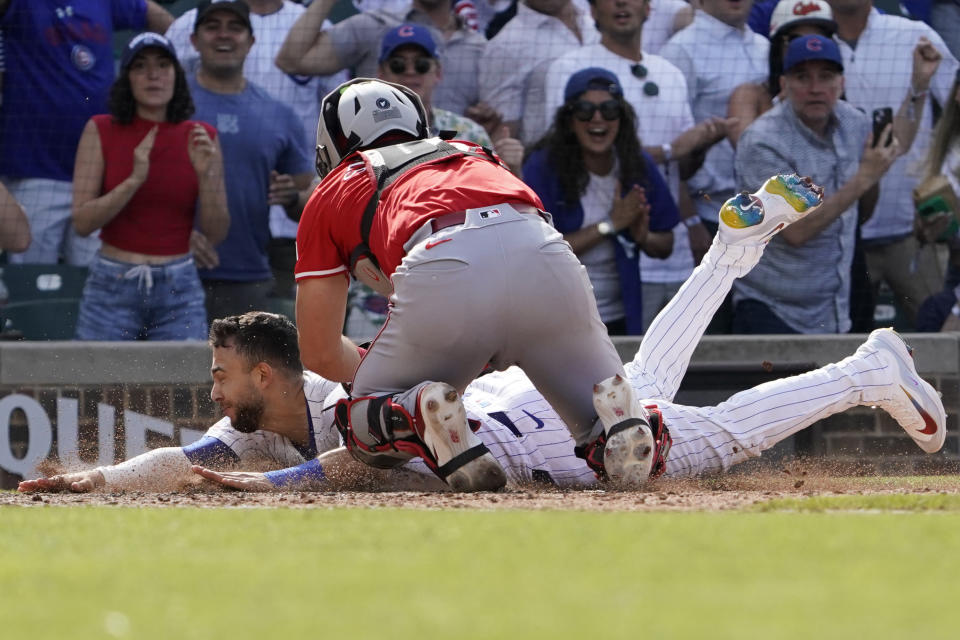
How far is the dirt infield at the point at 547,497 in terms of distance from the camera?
4012 mm

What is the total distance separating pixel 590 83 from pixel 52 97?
304cm

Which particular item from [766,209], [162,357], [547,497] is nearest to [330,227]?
[547,497]

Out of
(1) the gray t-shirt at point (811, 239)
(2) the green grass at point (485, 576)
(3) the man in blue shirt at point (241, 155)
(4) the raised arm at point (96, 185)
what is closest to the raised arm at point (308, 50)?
(3) the man in blue shirt at point (241, 155)

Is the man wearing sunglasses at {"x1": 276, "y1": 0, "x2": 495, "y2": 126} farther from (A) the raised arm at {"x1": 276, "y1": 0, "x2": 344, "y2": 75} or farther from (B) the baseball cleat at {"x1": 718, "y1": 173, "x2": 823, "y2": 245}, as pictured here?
(B) the baseball cleat at {"x1": 718, "y1": 173, "x2": 823, "y2": 245}

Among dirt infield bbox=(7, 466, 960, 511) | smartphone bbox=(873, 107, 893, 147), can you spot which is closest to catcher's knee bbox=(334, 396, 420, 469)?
dirt infield bbox=(7, 466, 960, 511)

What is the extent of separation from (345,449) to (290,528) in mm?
1400

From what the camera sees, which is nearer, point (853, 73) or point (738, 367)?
point (738, 367)

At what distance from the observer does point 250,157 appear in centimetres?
783

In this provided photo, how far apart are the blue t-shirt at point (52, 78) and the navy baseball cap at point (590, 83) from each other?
2587 millimetres

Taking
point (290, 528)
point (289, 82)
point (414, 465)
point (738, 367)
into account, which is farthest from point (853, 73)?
point (290, 528)

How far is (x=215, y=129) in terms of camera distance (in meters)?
7.82

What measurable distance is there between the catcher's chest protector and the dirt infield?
0.74 meters

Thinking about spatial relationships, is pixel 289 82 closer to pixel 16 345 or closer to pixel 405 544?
pixel 16 345

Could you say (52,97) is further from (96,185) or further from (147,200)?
(147,200)
